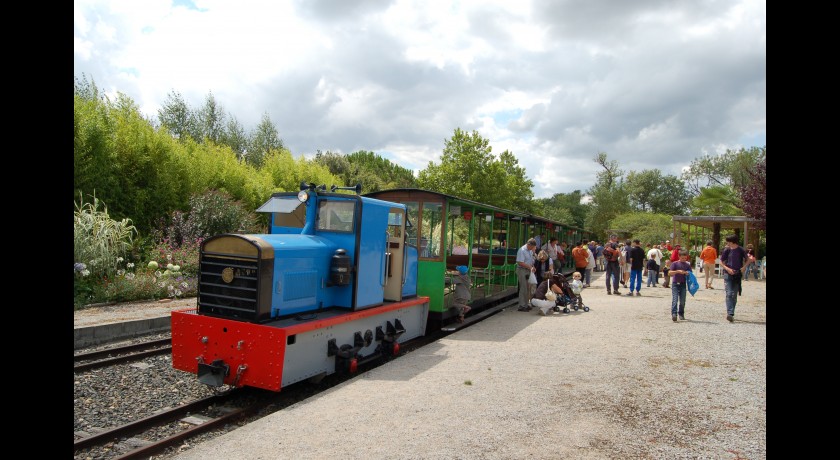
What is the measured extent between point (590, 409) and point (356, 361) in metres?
2.79

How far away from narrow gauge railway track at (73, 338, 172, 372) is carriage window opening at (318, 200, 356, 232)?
10.2 ft

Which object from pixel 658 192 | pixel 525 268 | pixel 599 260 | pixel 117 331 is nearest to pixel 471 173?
pixel 599 260

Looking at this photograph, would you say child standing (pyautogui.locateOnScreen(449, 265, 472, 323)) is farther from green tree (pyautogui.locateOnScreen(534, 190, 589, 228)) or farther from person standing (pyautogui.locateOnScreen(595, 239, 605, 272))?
green tree (pyautogui.locateOnScreen(534, 190, 589, 228))

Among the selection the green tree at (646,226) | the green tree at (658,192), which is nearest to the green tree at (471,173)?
the green tree at (646,226)

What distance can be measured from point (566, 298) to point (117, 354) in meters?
8.64

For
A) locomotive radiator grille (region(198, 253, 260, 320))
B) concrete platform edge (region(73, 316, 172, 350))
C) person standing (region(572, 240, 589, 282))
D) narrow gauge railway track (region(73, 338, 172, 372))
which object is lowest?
narrow gauge railway track (region(73, 338, 172, 372))

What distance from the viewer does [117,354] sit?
724 cm

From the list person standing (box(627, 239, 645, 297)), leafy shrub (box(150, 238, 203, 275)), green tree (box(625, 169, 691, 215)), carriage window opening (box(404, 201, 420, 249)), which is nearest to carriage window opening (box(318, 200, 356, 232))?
carriage window opening (box(404, 201, 420, 249))

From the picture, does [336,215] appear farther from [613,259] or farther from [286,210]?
[613,259]

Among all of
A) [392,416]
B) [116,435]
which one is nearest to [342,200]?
[392,416]

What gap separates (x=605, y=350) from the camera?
7641 millimetres

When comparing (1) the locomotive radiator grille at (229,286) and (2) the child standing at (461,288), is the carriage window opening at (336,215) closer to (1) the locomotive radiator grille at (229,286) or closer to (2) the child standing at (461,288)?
(1) the locomotive radiator grille at (229,286)

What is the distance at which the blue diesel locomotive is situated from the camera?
5258 millimetres
